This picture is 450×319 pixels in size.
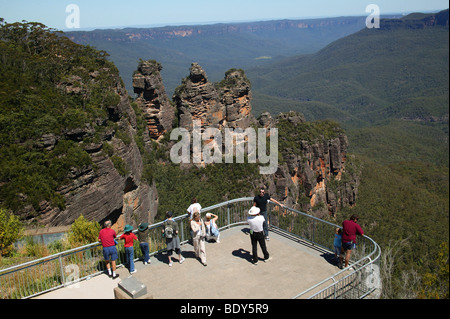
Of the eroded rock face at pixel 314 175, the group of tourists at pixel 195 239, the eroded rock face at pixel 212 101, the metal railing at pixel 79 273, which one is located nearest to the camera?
the metal railing at pixel 79 273

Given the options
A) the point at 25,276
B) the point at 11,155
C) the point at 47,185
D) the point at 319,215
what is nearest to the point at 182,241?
the point at 25,276

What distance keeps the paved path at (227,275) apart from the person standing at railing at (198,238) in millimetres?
276

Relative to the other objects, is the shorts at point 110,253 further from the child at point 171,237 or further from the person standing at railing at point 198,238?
the person standing at railing at point 198,238

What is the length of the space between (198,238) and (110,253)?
279 centimetres

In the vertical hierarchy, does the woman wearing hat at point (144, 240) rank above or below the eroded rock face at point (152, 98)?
below

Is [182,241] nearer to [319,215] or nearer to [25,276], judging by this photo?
[25,276]

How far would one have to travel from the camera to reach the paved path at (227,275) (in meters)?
10.5

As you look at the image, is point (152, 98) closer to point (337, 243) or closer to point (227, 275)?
point (227, 275)

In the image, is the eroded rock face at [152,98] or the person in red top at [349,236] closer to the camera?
the person in red top at [349,236]

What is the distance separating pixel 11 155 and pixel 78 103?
7.56m

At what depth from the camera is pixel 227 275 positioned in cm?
1145

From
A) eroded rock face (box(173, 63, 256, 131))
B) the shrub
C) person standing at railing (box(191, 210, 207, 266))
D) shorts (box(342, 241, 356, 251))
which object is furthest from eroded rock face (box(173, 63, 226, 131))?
shorts (box(342, 241, 356, 251))

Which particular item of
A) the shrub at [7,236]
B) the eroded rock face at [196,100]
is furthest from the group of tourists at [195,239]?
the eroded rock face at [196,100]
